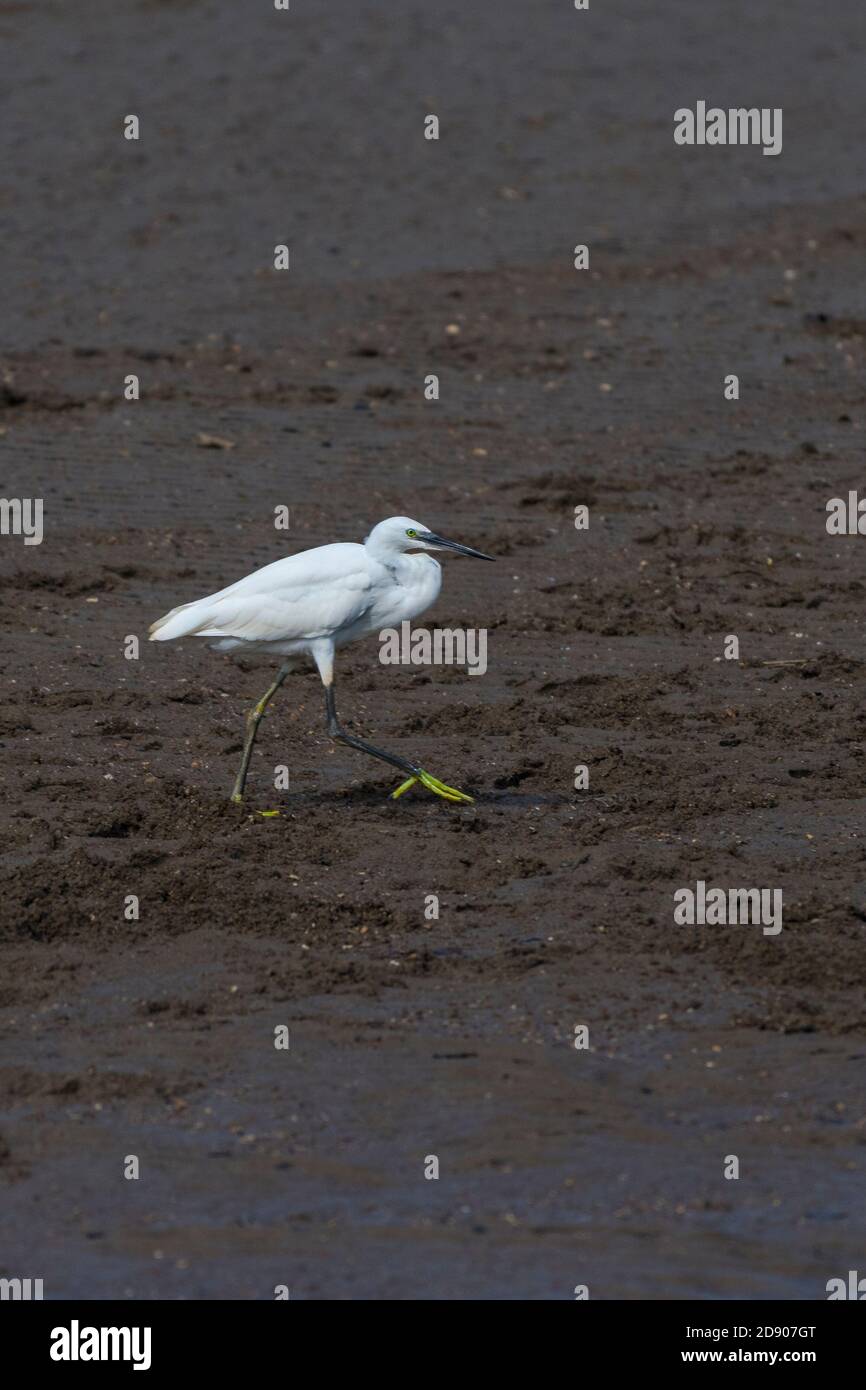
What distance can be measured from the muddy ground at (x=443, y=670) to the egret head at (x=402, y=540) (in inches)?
39.8

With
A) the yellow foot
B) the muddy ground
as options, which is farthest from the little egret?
the muddy ground

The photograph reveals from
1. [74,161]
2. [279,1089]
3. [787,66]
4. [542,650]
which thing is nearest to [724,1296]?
[279,1089]

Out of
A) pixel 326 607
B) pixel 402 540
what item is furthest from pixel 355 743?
pixel 402 540

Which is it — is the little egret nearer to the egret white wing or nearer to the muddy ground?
the egret white wing

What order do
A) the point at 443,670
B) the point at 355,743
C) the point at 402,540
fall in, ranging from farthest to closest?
the point at 443,670 < the point at 402,540 < the point at 355,743

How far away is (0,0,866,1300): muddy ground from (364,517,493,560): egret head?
3.32ft

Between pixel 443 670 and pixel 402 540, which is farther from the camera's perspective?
pixel 443 670

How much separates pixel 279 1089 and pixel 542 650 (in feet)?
16.1

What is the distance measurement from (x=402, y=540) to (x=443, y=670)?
5.13 ft

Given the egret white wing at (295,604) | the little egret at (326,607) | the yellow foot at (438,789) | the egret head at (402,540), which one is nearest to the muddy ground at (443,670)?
the yellow foot at (438,789)

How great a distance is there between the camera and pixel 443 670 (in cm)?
1089

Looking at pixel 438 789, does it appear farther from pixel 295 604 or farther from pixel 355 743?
pixel 295 604

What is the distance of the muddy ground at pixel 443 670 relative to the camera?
243 inches

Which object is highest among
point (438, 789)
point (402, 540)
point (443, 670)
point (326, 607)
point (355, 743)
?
point (402, 540)
